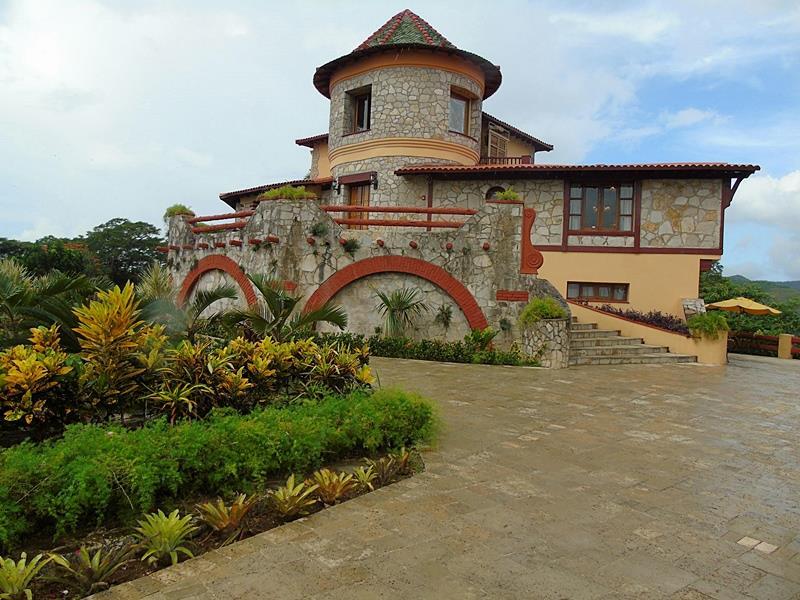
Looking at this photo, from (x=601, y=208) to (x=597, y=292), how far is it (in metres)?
2.63

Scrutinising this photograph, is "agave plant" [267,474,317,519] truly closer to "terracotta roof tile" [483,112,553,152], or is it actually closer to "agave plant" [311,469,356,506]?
"agave plant" [311,469,356,506]

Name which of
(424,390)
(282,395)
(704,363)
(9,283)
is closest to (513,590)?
(282,395)

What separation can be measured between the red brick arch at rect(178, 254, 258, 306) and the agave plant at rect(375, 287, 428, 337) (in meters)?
3.21

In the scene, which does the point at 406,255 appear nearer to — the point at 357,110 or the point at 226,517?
the point at 357,110

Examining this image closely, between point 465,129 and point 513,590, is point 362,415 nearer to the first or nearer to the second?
point 513,590

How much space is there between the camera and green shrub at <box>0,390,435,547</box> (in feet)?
12.1

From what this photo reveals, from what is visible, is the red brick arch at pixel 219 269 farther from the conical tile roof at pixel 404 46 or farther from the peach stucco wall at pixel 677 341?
the peach stucco wall at pixel 677 341

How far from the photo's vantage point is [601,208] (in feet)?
57.4

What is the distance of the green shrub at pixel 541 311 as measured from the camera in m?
12.7

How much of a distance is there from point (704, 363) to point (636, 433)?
8.96m

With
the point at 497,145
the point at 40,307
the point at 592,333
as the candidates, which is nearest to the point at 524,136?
the point at 497,145

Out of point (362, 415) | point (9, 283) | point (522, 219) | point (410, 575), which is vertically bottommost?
point (410, 575)

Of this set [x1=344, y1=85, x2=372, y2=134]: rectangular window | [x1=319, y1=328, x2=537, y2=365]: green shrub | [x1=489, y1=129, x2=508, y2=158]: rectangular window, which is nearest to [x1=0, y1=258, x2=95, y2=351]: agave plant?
[x1=319, y1=328, x2=537, y2=365]: green shrub

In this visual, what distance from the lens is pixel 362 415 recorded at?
5730mm
